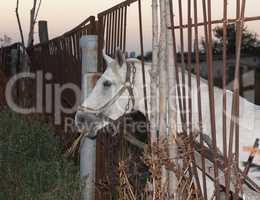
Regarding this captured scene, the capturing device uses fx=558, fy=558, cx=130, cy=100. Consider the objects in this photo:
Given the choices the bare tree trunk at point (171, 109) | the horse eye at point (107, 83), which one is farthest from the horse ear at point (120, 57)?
the bare tree trunk at point (171, 109)

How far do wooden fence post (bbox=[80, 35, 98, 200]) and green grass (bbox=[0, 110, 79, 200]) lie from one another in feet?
0.36

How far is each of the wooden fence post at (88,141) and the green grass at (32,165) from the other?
11cm

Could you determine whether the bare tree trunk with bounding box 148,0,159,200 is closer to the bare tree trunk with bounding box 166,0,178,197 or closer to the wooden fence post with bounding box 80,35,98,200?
the bare tree trunk with bounding box 166,0,178,197

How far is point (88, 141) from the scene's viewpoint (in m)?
4.55

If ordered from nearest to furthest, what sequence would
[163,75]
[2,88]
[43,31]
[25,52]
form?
[163,75], [2,88], [25,52], [43,31]

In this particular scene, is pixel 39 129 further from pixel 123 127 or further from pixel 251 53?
pixel 251 53

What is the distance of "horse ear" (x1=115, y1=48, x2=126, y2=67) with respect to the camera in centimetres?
431

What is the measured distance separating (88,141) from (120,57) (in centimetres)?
75

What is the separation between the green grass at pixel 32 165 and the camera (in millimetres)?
4367

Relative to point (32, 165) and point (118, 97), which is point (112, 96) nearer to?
point (118, 97)

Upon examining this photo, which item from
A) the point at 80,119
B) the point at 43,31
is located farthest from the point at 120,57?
the point at 43,31

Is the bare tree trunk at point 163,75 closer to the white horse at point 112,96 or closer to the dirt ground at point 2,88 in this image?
the white horse at point 112,96

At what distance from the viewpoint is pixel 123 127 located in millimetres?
4844

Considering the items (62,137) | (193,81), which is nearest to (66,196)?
(193,81)
